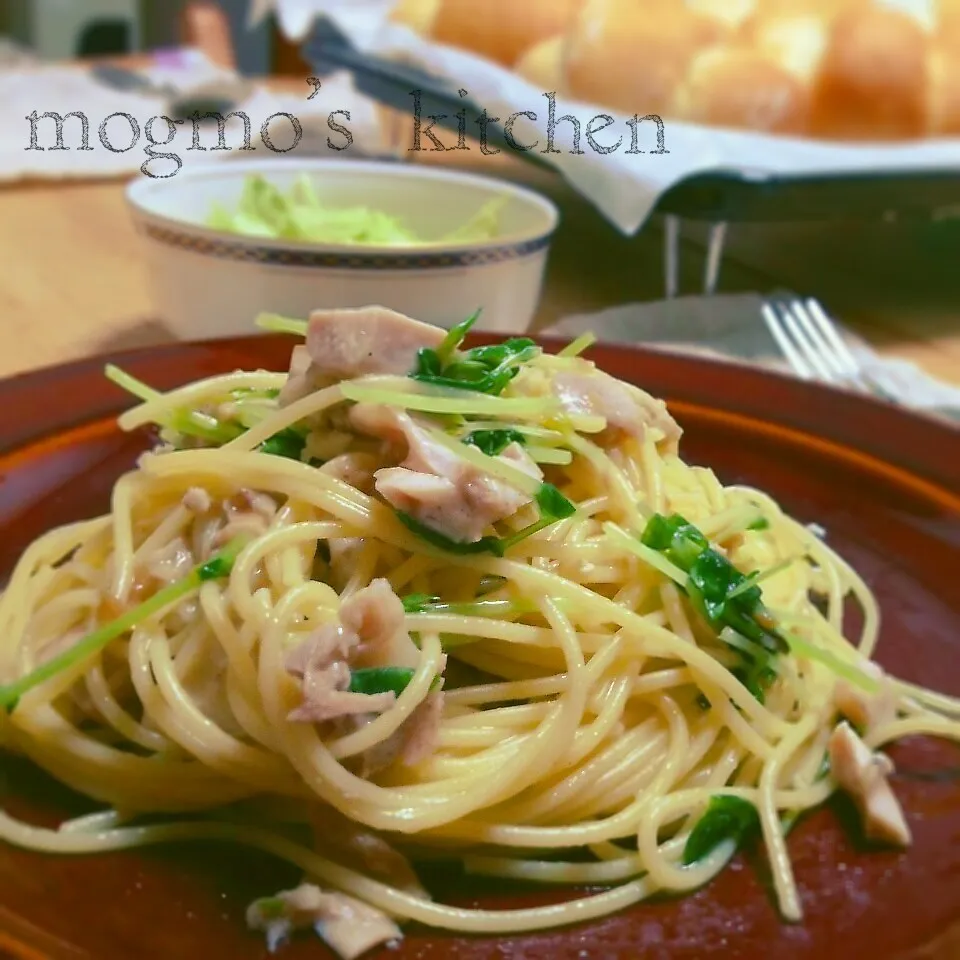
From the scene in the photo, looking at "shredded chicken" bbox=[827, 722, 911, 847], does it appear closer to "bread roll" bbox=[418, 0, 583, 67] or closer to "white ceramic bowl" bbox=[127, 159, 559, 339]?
"white ceramic bowl" bbox=[127, 159, 559, 339]

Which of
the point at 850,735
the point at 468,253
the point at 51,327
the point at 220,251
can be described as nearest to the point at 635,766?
the point at 850,735

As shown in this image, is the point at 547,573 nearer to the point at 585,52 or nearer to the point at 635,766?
the point at 635,766

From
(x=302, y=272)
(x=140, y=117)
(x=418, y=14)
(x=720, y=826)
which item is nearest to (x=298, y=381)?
(x=720, y=826)

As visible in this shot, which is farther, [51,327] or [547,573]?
[51,327]

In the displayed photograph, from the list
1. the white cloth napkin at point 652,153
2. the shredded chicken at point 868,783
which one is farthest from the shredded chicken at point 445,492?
the white cloth napkin at point 652,153

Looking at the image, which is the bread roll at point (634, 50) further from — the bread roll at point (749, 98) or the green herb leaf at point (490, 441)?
the green herb leaf at point (490, 441)
